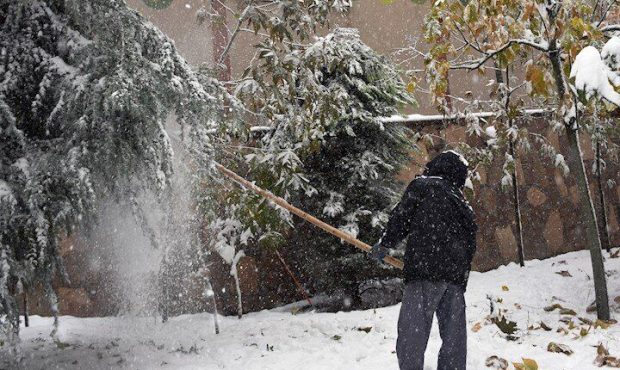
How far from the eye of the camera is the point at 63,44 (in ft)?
12.5

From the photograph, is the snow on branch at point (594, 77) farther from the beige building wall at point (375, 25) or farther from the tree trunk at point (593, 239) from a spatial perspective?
the beige building wall at point (375, 25)

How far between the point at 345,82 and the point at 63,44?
301 centimetres

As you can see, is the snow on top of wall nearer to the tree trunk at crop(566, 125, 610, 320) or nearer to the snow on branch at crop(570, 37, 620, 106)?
the snow on branch at crop(570, 37, 620, 106)

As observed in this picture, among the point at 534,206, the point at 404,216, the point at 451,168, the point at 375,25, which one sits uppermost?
the point at 375,25

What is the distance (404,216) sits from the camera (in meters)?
3.79

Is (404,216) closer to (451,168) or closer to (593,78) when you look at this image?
(451,168)

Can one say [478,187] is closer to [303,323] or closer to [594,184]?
[594,184]

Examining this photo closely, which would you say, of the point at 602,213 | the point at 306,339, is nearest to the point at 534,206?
the point at 602,213

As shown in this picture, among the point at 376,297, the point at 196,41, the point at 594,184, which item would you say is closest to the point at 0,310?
the point at 376,297

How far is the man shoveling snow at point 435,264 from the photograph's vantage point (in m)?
3.53

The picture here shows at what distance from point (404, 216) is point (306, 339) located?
1.72 meters

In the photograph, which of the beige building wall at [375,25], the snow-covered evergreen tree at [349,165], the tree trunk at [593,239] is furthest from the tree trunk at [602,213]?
the snow-covered evergreen tree at [349,165]

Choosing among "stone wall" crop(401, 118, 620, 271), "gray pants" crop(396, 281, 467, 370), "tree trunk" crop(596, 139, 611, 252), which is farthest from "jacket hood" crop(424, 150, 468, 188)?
"tree trunk" crop(596, 139, 611, 252)

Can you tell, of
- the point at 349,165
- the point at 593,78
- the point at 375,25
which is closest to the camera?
the point at 593,78
